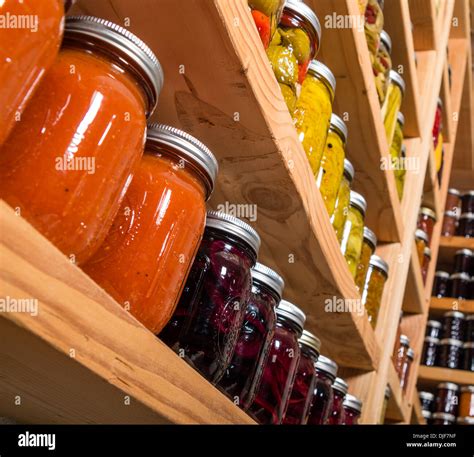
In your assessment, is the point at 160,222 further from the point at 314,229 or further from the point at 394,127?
the point at 394,127

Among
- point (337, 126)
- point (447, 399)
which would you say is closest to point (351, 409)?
point (337, 126)

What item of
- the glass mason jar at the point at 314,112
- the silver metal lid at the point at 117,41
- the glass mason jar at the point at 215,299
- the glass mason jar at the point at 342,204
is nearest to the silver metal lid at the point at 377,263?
the glass mason jar at the point at 342,204

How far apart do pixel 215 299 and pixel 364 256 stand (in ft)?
2.54

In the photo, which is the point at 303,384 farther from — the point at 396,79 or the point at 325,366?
the point at 396,79

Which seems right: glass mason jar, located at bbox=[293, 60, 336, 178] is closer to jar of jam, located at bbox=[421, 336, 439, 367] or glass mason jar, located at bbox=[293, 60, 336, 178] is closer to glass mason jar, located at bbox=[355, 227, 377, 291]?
glass mason jar, located at bbox=[355, 227, 377, 291]

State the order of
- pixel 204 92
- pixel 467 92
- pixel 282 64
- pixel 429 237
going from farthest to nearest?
pixel 467 92 → pixel 429 237 → pixel 282 64 → pixel 204 92

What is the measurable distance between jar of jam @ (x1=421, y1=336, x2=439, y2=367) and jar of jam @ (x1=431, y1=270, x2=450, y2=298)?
205mm

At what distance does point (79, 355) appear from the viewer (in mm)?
505

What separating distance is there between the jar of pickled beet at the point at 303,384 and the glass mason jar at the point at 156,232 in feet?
1.50

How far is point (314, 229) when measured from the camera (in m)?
1.00

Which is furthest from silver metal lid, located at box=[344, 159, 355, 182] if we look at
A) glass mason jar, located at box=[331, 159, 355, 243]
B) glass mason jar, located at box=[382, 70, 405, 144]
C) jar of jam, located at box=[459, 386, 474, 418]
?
jar of jam, located at box=[459, 386, 474, 418]

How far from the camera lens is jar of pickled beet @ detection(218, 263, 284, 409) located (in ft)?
2.72

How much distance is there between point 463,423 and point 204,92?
2.17 metres

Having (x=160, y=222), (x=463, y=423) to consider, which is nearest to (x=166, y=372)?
(x=160, y=222)
